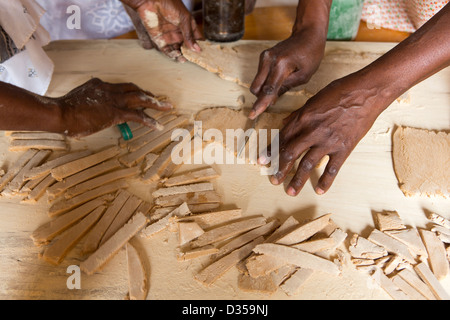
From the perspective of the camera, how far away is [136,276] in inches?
48.6


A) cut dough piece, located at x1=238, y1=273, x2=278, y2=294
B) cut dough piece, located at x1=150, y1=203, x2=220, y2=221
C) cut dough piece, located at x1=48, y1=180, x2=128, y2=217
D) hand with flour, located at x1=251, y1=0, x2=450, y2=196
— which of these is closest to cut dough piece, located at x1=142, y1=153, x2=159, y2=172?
cut dough piece, located at x1=48, y1=180, x2=128, y2=217

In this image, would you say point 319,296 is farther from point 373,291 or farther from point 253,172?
point 253,172

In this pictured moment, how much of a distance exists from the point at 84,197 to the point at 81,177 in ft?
0.37

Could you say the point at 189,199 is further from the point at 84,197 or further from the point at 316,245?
the point at 316,245

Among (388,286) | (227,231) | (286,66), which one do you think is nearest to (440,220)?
(388,286)

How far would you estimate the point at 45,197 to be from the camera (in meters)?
1.51

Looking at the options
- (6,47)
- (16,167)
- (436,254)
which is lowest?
(436,254)

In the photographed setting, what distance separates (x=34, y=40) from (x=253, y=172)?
1418mm

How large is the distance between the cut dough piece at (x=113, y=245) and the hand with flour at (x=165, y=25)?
43.8 inches

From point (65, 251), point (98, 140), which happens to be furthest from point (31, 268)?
point (98, 140)

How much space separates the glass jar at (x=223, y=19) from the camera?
6.80 ft

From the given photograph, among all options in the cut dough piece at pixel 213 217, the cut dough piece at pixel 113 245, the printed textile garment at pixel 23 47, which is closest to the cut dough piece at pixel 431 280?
the cut dough piece at pixel 213 217

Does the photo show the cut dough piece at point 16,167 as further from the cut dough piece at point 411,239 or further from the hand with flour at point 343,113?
the cut dough piece at point 411,239

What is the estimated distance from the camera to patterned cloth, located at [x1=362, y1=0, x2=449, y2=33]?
2223 millimetres
